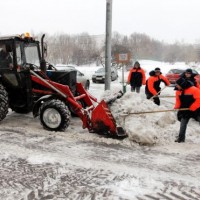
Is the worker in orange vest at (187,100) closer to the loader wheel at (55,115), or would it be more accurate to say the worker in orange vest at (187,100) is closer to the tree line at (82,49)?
the loader wheel at (55,115)

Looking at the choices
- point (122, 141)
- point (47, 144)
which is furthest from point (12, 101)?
point (122, 141)

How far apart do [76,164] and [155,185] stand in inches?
56.8

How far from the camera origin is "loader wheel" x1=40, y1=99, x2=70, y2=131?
22.7ft

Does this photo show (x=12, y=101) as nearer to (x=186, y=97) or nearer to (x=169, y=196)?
(x=186, y=97)

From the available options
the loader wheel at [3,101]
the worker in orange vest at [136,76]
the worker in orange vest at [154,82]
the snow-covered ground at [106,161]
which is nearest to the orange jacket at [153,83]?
the worker in orange vest at [154,82]

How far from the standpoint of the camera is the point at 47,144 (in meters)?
6.23

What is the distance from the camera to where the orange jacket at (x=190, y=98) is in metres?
6.30

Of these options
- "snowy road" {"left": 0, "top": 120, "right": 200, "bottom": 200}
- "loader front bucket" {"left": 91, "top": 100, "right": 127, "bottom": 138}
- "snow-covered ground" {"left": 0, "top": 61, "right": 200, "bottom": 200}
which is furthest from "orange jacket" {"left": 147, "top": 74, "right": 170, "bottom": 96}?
"snowy road" {"left": 0, "top": 120, "right": 200, "bottom": 200}

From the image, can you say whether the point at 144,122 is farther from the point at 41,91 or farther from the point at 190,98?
the point at 41,91

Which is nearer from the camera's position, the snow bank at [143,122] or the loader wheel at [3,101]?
the snow bank at [143,122]

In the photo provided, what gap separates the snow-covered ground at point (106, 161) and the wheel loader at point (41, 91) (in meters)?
0.32

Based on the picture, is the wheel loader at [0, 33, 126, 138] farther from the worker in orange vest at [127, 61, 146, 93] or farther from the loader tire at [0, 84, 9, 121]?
the worker in orange vest at [127, 61, 146, 93]

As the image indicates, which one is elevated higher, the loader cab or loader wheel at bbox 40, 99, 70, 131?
the loader cab

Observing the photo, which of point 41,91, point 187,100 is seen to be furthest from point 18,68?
point 187,100
